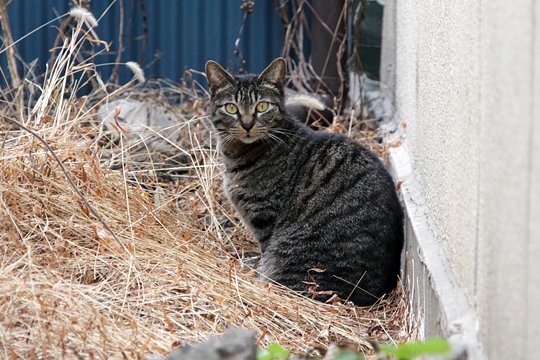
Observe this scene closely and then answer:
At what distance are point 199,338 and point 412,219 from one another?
112 cm

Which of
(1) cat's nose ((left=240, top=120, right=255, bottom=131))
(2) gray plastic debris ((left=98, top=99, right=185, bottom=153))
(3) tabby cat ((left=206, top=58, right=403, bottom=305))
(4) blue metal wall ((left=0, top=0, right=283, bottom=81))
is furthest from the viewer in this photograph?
(4) blue metal wall ((left=0, top=0, right=283, bottom=81))

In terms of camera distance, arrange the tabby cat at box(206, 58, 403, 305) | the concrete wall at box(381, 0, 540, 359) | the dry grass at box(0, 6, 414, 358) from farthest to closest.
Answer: the tabby cat at box(206, 58, 403, 305), the dry grass at box(0, 6, 414, 358), the concrete wall at box(381, 0, 540, 359)

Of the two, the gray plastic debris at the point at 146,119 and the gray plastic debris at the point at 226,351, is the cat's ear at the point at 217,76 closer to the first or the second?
the gray plastic debris at the point at 146,119

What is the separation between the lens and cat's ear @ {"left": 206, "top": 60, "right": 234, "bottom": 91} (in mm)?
4309

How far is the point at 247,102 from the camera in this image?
4246 millimetres

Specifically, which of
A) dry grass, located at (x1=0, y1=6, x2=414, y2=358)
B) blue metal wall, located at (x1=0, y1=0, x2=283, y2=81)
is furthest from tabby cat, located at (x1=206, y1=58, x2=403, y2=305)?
blue metal wall, located at (x1=0, y1=0, x2=283, y2=81)

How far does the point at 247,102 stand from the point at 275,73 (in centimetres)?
23

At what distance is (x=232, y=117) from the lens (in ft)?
14.0

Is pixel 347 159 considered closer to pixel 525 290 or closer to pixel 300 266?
pixel 300 266

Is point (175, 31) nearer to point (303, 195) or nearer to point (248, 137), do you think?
point (248, 137)

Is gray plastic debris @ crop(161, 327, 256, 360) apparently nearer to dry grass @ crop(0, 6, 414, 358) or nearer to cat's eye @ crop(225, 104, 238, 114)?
dry grass @ crop(0, 6, 414, 358)

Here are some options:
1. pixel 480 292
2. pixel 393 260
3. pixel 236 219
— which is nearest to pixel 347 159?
pixel 393 260

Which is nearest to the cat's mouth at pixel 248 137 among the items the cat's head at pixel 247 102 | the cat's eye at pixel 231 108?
the cat's head at pixel 247 102

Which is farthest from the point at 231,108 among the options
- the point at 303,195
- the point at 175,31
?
the point at 175,31
